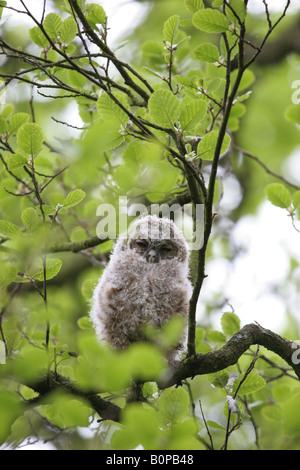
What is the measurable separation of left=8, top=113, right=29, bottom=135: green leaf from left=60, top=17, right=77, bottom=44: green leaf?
1.51 feet

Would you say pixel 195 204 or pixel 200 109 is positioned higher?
pixel 200 109

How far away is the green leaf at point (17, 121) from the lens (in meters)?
2.66

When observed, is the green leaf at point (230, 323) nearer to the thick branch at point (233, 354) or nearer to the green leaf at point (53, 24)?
the thick branch at point (233, 354)

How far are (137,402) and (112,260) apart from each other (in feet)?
2.47

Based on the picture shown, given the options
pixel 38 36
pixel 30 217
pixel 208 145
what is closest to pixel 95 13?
pixel 38 36

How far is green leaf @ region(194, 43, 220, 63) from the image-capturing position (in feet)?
7.43

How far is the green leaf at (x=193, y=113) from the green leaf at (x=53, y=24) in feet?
2.78

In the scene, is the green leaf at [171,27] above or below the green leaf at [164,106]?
above

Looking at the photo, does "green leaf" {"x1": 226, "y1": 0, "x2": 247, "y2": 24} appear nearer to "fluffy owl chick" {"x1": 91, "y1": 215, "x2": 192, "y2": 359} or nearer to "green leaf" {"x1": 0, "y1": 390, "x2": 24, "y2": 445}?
"fluffy owl chick" {"x1": 91, "y1": 215, "x2": 192, "y2": 359}

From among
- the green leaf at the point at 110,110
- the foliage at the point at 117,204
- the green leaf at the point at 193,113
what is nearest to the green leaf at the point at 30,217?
the foliage at the point at 117,204

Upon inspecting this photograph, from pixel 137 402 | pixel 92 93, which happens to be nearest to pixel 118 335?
pixel 137 402

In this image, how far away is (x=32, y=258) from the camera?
2061 millimetres
